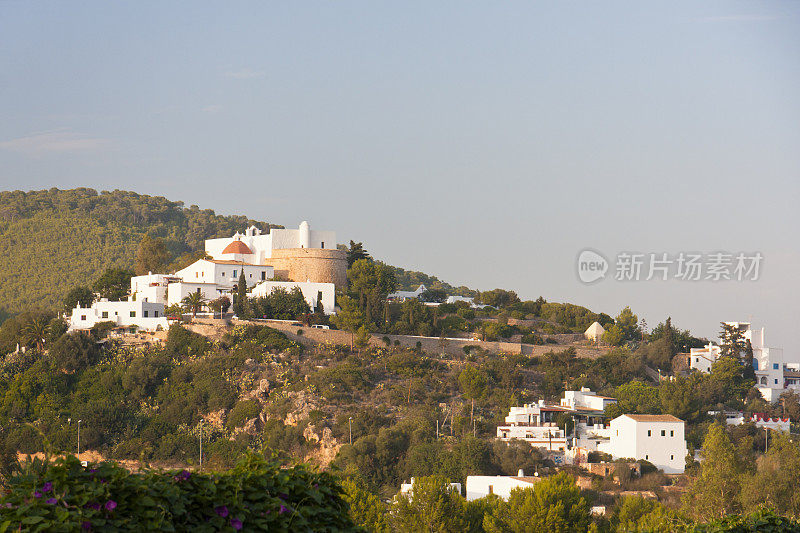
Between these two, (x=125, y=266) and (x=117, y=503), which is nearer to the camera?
(x=117, y=503)

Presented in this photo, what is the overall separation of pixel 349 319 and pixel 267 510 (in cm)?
4244

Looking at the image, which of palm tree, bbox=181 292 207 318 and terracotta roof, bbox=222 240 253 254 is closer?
palm tree, bbox=181 292 207 318

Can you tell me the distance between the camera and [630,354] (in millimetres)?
56375

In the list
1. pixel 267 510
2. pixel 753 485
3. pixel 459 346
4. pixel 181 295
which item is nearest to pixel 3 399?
pixel 181 295

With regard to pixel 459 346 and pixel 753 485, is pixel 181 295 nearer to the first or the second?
pixel 459 346

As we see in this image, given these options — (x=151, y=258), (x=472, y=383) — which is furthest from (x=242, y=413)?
(x=151, y=258)

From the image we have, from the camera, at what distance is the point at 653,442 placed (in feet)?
143

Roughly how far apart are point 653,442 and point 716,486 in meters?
10.9

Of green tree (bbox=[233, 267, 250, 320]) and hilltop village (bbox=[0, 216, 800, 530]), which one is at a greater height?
green tree (bbox=[233, 267, 250, 320])

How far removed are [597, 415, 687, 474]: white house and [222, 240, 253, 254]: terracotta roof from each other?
25.3 metres

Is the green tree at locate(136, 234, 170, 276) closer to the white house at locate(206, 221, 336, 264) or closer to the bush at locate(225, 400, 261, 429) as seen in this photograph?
the white house at locate(206, 221, 336, 264)

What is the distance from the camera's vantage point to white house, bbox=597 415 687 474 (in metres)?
43.5

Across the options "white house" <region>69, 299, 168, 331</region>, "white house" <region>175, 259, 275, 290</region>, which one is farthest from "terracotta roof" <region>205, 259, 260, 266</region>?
"white house" <region>69, 299, 168, 331</region>

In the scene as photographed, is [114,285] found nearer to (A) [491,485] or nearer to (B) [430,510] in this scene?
(A) [491,485]
